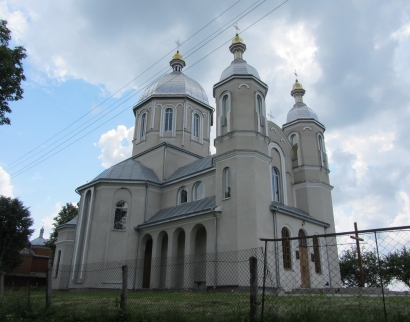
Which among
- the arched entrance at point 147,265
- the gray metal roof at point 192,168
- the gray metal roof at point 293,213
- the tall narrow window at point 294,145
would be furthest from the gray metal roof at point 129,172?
the tall narrow window at point 294,145

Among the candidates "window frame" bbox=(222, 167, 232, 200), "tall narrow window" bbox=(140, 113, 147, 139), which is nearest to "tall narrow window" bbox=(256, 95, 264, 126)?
"window frame" bbox=(222, 167, 232, 200)

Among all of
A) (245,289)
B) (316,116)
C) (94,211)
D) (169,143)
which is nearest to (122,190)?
(94,211)

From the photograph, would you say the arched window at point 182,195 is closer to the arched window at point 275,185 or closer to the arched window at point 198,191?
the arched window at point 198,191

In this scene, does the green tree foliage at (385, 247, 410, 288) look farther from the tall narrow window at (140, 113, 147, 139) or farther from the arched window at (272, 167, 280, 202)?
the tall narrow window at (140, 113, 147, 139)

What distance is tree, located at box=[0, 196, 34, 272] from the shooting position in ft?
102

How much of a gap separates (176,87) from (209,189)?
37.2 feet

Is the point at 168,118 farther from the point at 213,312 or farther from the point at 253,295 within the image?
the point at 253,295

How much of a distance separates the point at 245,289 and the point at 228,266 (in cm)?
155

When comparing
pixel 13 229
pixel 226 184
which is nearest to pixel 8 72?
pixel 226 184

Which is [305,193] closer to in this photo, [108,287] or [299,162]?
[299,162]

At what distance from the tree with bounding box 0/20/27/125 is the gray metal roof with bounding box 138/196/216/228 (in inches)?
379

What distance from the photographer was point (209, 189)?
2169cm

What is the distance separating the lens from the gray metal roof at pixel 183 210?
1933cm

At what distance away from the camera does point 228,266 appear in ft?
55.4
